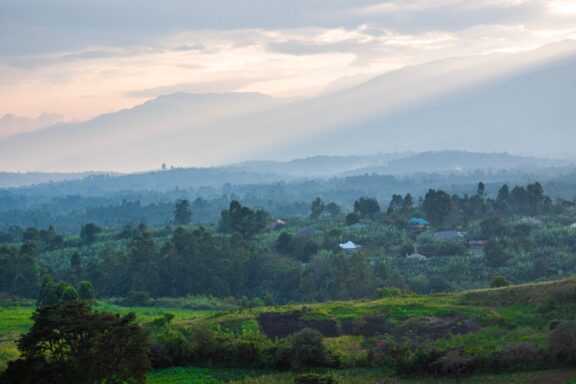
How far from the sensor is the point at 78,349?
817 inches

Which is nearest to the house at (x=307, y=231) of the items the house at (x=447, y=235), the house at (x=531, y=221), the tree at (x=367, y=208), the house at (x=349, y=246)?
the tree at (x=367, y=208)

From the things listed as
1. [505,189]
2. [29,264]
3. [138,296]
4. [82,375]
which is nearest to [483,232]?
[505,189]

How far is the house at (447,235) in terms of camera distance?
65.4 m

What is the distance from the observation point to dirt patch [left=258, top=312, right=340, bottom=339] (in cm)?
2948

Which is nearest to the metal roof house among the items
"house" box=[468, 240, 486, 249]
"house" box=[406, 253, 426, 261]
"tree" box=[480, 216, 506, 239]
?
"tree" box=[480, 216, 506, 239]

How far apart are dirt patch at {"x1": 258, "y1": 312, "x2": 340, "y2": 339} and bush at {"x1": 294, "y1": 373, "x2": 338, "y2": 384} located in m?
7.13

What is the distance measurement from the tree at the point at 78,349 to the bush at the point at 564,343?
1186 cm

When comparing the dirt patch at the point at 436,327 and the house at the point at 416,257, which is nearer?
the dirt patch at the point at 436,327

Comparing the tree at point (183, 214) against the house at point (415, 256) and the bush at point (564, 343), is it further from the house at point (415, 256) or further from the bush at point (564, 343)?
the bush at point (564, 343)

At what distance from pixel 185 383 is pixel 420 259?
38.0 m

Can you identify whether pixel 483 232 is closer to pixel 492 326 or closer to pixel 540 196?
pixel 540 196

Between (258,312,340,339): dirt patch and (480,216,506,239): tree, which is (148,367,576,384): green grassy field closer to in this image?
(258,312,340,339): dirt patch

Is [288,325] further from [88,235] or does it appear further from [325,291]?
[88,235]

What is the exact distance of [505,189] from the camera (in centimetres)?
7738
